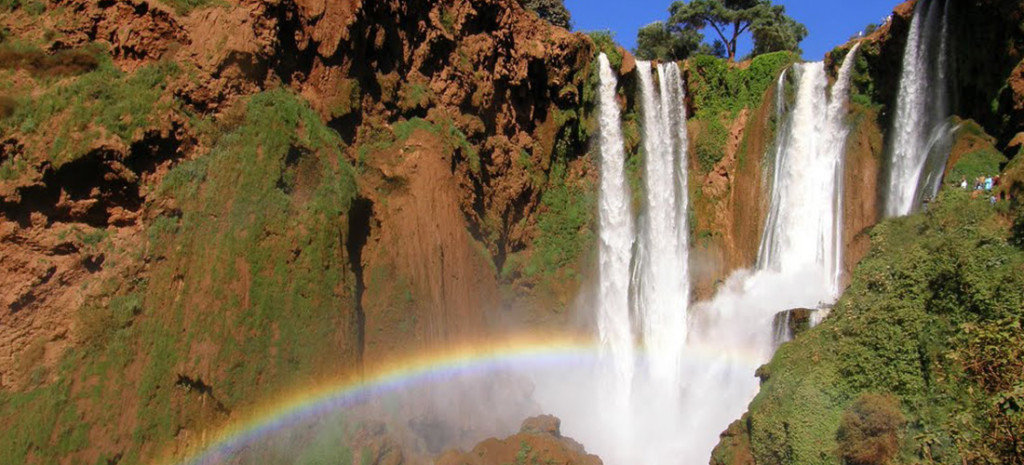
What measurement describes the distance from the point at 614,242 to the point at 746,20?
20824 millimetres

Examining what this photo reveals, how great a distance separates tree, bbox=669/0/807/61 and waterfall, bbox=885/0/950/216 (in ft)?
56.6

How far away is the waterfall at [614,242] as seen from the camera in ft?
81.8

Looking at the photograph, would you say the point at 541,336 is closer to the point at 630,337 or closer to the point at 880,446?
the point at 630,337

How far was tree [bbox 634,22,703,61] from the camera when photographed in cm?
3988

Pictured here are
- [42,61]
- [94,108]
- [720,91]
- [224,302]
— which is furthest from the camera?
[720,91]

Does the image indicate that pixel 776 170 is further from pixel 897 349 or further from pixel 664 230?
pixel 897 349

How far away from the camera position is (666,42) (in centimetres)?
4022

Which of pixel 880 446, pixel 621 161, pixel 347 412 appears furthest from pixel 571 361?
pixel 880 446

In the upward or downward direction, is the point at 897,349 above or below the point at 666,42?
below

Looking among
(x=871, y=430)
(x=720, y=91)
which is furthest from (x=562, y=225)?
(x=871, y=430)

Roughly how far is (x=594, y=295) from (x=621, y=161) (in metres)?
4.98

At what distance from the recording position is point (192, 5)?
1578 centimetres

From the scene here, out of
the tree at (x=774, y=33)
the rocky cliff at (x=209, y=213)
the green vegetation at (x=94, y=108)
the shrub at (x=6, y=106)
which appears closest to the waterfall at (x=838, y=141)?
the rocky cliff at (x=209, y=213)

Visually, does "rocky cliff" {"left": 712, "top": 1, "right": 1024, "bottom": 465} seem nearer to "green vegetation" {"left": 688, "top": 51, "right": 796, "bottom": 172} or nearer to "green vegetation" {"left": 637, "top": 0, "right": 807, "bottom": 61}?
"green vegetation" {"left": 688, "top": 51, "right": 796, "bottom": 172}
